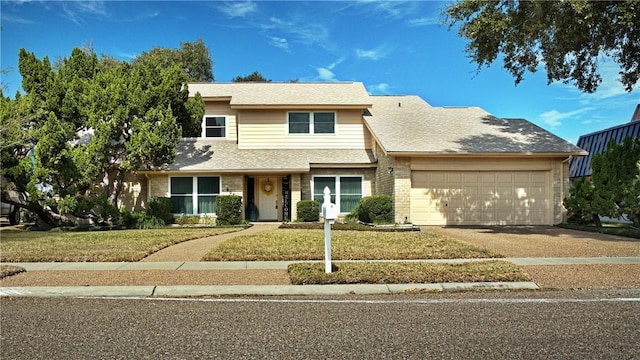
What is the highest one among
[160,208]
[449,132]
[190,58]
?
[190,58]

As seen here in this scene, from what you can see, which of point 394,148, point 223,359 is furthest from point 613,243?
point 223,359

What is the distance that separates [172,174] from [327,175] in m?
6.69

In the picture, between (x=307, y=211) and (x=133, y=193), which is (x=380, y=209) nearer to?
(x=307, y=211)

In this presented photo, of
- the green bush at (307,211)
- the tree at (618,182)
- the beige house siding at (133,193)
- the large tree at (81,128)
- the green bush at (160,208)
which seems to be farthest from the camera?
the beige house siding at (133,193)

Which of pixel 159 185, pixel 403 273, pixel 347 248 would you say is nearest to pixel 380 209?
pixel 347 248

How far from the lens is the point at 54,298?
809 cm

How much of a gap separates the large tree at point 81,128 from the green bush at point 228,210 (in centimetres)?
282

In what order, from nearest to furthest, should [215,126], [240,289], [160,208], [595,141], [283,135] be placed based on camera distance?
1. [240,289]
2. [160,208]
3. [283,135]
4. [215,126]
5. [595,141]

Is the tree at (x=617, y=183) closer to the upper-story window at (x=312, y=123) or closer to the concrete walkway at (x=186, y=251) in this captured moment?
the upper-story window at (x=312, y=123)

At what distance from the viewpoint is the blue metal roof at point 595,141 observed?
2664 centimetres

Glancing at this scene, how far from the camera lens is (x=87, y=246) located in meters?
13.1

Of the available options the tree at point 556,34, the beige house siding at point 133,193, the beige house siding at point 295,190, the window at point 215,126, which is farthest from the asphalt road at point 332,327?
the window at point 215,126

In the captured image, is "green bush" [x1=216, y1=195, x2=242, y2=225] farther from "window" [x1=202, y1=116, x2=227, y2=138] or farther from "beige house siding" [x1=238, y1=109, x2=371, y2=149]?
"window" [x1=202, y1=116, x2=227, y2=138]

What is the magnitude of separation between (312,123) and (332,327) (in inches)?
721
